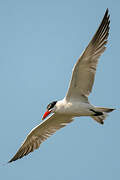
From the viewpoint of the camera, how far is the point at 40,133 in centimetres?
1105

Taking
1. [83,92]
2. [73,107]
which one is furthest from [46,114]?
[83,92]

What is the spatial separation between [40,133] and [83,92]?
6.80ft

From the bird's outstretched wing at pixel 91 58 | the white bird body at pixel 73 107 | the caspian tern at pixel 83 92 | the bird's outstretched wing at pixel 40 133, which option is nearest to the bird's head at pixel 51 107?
the caspian tern at pixel 83 92

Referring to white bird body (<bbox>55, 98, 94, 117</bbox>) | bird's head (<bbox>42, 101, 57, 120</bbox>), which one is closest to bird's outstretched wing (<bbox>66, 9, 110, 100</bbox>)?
white bird body (<bbox>55, 98, 94, 117</bbox>)

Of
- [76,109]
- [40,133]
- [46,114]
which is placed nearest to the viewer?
[76,109]

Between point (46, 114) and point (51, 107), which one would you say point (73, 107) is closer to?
point (51, 107)

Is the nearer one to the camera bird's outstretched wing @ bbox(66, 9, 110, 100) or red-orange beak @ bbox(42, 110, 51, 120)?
bird's outstretched wing @ bbox(66, 9, 110, 100)

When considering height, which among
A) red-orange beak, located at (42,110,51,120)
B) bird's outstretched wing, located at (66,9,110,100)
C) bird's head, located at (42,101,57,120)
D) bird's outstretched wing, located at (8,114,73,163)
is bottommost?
bird's outstretched wing, located at (8,114,73,163)

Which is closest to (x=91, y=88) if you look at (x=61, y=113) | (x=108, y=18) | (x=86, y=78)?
(x=86, y=78)

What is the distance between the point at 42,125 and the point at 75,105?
1591 mm

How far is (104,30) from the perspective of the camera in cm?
919

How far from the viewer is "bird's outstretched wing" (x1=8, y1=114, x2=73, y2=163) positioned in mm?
10836

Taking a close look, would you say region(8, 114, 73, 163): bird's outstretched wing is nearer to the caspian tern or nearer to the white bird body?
the caspian tern

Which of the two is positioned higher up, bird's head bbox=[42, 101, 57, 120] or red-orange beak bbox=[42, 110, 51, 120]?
bird's head bbox=[42, 101, 57, 120]
